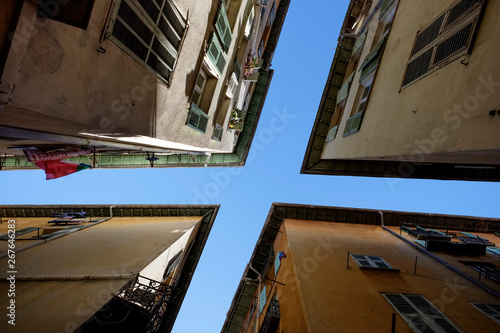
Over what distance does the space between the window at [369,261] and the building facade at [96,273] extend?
6423 millimetres

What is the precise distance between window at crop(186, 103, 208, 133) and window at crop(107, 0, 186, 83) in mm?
2008

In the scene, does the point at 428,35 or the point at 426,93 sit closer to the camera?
the point at 426,93

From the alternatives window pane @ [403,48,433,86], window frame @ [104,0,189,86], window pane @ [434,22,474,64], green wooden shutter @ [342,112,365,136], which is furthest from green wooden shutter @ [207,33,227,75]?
window pane @ [434,22,474,64]

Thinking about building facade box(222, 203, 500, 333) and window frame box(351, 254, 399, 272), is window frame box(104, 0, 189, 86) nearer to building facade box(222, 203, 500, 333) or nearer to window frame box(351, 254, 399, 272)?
building facade box(222, 203, 500, 333)

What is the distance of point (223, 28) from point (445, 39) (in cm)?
690

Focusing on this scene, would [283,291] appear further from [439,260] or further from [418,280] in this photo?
[439,260]

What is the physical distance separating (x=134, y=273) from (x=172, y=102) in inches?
210

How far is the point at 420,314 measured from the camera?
6.77 m

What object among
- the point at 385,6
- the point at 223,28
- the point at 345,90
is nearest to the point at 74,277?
the point at 223,28

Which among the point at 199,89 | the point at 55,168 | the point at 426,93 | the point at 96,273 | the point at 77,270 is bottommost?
the point at 77,270

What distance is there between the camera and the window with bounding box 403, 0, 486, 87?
210 inches

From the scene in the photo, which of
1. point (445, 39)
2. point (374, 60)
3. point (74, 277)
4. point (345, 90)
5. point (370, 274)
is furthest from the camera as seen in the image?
point (345, 90)

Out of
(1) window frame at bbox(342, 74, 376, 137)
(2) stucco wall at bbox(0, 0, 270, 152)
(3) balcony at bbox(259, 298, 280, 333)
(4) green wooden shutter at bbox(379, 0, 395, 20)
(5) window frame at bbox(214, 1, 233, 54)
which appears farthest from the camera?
(4) green wooden shutter at bbox(379, 0, 395, 20)

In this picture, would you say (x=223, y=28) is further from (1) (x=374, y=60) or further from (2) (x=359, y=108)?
(2) (x=359, y=108)
